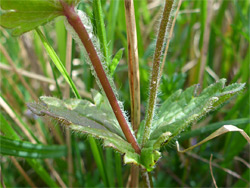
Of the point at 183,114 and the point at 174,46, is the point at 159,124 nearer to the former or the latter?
the point at 183,114

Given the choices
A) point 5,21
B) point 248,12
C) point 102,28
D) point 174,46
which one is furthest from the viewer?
point 174,46

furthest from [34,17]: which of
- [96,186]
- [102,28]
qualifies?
[96,186]

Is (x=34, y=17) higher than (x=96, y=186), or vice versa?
(x=34, y=17)

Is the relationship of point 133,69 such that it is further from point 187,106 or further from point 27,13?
point 27,13

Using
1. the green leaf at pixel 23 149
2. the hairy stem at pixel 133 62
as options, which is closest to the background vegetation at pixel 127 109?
the green leaf at pixel 23 149

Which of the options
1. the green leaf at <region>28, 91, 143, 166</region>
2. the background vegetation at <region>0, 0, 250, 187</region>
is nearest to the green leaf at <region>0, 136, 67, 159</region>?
the background vegetation at <region>0, 0, 250, 187</region>

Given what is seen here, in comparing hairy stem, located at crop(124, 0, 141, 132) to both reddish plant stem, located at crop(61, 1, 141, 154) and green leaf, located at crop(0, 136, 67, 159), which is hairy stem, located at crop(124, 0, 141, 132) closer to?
reddish plant stem, located at crop(61, 1, 141, 154)
